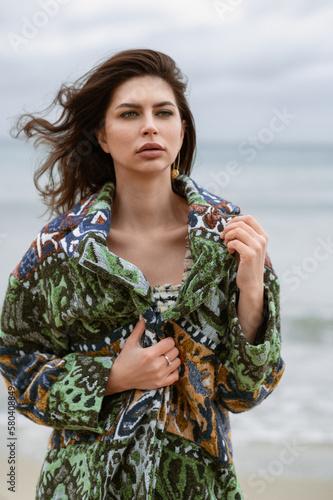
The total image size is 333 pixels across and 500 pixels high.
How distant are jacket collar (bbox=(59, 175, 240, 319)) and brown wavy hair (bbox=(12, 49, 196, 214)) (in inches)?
9.1

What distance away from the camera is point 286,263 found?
28.0 ft

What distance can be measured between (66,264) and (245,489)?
2.63 metres

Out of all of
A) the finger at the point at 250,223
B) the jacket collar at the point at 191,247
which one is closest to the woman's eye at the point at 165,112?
the jacket collar at the point at 191,247

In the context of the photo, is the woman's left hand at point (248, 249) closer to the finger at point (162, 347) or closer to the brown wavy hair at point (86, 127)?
the finger at point (162, 347)

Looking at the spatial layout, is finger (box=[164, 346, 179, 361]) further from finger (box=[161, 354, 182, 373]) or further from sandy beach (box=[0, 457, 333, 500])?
sandy beach (box=[0, 457, 333, 500])

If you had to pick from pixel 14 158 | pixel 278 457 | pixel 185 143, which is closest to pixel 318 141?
pixel 14 158

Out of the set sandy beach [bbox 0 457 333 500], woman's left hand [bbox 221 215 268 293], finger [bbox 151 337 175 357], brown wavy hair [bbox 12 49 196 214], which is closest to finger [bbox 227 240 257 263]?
woman's left hand [bbox 221 215 268 293]

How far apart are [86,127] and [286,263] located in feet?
20.9

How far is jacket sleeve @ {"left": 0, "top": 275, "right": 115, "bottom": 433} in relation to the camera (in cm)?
204

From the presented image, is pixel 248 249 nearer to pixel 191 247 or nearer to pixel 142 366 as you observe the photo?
pixel 191 247

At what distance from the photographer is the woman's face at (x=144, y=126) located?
2.13 metres

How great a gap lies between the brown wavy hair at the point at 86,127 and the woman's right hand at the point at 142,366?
54cm

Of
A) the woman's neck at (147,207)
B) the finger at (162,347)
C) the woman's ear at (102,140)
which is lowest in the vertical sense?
the finger at (162,347)

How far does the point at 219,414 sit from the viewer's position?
2121mm
